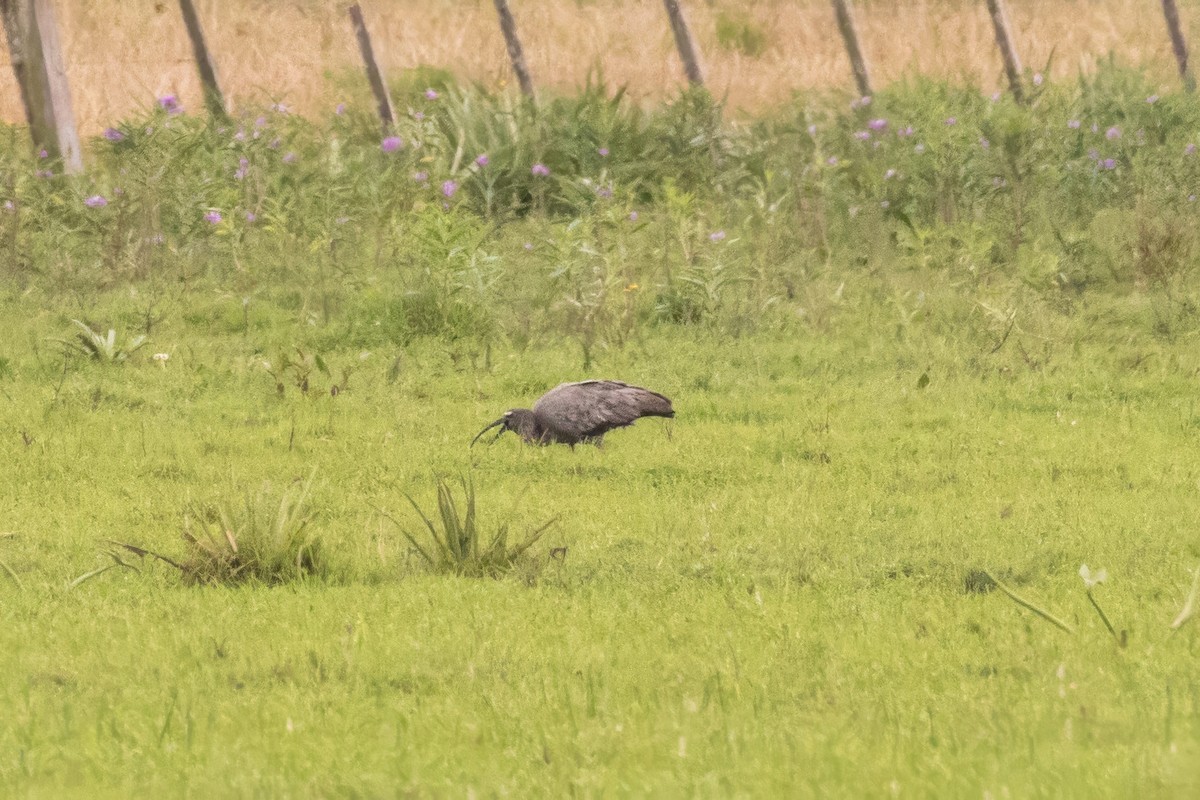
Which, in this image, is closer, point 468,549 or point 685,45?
point 468,549

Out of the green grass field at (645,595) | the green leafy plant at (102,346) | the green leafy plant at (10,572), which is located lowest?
the green grass field at (645,595)

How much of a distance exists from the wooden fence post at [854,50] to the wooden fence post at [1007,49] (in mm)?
1408

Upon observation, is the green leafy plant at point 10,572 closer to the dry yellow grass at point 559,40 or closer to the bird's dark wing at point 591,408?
the bird's dark wing at point 591,408

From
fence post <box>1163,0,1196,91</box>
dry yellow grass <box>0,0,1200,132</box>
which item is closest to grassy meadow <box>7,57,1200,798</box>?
fence post <box>1163,0,1196,91</box>

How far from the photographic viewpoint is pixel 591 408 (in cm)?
761

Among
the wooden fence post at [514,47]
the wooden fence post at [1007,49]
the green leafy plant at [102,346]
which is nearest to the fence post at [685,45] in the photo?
the wooden fence post at [514,47]

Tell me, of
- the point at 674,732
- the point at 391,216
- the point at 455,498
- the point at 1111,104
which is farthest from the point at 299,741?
the point at 1111,104

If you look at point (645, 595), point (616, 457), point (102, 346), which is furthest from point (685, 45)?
point (645, 595)

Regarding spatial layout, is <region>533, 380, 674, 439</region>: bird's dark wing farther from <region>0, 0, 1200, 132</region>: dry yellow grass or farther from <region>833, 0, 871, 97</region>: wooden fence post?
<region>0, 0, 1200, 132</region>: dry yellow grass

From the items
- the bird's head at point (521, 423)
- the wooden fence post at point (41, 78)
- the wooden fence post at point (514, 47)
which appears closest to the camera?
the bird's head at point (521, 423)

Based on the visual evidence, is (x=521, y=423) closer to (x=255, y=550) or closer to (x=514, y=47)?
(x=255, y=550)

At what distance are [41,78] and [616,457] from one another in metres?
8.84

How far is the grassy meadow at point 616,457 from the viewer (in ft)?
13.3

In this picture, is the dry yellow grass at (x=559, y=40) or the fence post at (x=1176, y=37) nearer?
the fence post at (x=1176, y=37)
